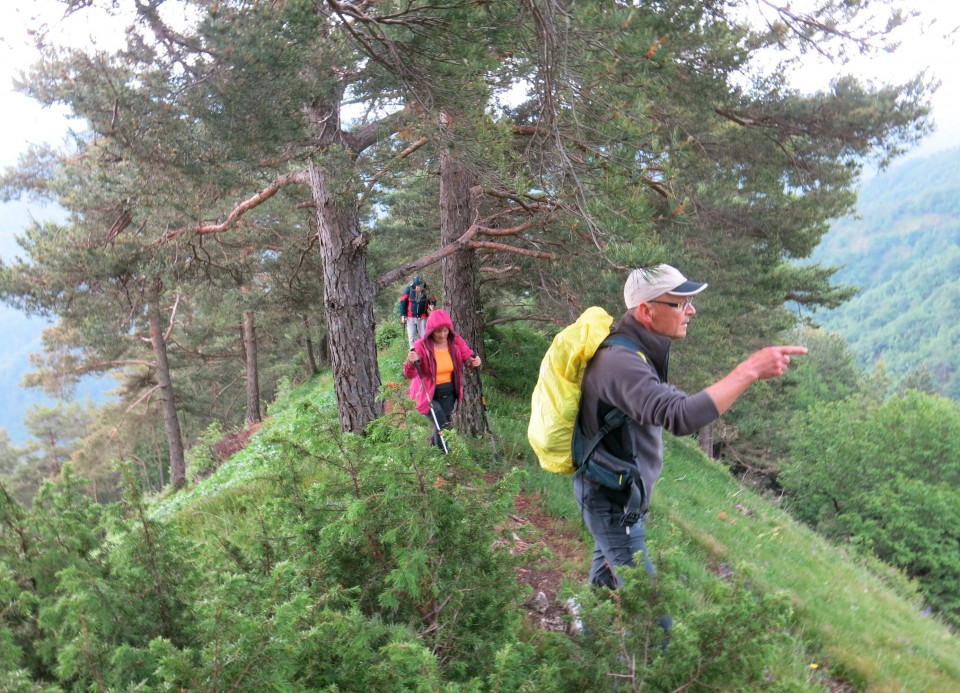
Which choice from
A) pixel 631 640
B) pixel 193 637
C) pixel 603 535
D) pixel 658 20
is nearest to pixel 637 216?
pixel 658 20

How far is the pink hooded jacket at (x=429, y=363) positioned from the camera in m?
5.67

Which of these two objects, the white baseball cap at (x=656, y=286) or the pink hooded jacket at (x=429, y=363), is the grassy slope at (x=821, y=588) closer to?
the white baseball cap at (x=656, y=286)

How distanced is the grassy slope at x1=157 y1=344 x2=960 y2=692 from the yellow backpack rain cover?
0.77 m

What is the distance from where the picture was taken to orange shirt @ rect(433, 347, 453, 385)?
19.4 feet

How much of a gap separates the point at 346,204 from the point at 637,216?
2.98 meters

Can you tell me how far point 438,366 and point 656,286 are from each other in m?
3.45

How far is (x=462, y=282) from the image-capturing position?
776 centimetres

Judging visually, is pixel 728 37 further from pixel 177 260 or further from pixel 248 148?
pixel 177 260

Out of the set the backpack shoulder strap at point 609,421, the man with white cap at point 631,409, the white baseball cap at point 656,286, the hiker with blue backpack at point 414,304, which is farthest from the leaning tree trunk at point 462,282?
the white baseball cap at point 656,286

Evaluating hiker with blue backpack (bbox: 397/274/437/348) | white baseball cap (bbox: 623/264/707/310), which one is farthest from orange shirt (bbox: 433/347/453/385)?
white baseball cap (bbox: 623/264/707/310)

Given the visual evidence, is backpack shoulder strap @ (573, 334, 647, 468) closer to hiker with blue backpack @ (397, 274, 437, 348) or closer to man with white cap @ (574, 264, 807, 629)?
man with white cap @ (574, 264, 807, 629)

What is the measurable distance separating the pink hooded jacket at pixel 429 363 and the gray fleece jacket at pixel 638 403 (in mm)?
2960

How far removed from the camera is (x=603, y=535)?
295 centimetres

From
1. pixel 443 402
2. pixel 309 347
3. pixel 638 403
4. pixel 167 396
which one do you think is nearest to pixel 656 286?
pixel 638 403
